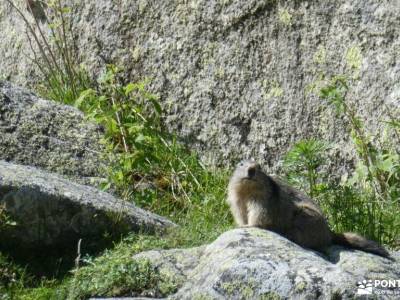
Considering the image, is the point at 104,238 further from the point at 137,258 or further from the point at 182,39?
the point at 182,39

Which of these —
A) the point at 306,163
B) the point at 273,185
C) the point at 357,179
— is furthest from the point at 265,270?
the point at 357,179

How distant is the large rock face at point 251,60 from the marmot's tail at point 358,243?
1.92m

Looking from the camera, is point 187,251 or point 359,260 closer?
point 359,260

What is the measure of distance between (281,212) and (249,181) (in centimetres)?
41

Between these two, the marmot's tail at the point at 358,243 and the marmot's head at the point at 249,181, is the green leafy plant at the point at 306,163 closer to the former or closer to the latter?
the marmot's head at the point at 249,181

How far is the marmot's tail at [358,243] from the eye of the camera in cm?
776

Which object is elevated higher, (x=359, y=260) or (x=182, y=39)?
(x=182, y=39)

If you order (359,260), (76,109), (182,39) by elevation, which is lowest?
(359,260)

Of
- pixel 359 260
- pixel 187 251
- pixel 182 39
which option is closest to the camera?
pixel 359 260

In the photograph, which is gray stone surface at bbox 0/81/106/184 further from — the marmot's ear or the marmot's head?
the marmot's ear

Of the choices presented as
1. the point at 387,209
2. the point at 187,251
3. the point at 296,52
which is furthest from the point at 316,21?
the point at 187,251

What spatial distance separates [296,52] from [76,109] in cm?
246

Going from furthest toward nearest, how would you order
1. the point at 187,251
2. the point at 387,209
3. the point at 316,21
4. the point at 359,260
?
the point at 316,21 < the point at 387,209 < the point at 187,251 < the point at 359,260

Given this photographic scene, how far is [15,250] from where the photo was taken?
8211 millimetres
